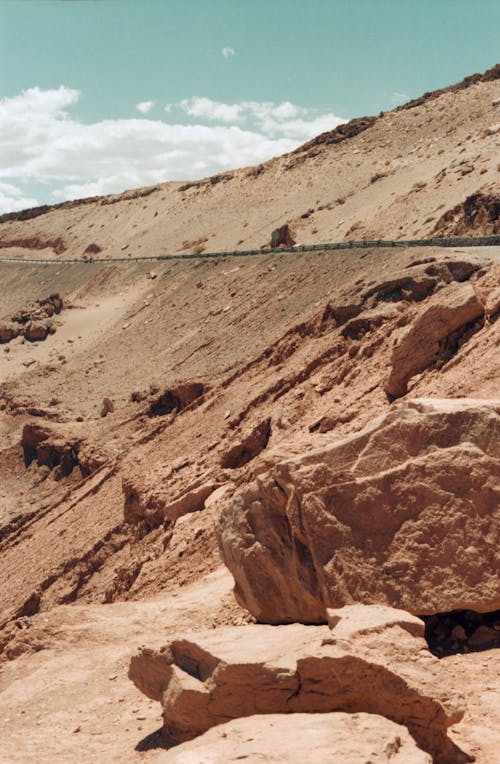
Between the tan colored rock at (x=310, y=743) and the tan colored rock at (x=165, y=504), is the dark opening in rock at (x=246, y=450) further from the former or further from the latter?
the tan colored rock at (x=310, y=743)

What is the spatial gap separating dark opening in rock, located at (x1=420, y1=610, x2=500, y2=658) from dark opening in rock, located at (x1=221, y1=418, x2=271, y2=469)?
9.46 meters

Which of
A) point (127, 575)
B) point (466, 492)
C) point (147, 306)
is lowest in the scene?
point (127, 575)

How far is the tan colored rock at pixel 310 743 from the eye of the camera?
5.56 m

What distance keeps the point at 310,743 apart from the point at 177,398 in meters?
20.4

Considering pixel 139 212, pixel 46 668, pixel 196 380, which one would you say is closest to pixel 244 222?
pixel 139 212

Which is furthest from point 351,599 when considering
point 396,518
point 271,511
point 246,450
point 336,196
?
point 336,196

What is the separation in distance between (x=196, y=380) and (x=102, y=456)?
3.22 metres

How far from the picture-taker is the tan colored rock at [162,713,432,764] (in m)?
5.56

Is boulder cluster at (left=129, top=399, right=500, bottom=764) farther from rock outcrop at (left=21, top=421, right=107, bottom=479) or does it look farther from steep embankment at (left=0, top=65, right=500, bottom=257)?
steep embankment at (left=0, top=65, right=500, bottom=257)

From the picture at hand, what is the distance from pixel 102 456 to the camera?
24.8 m

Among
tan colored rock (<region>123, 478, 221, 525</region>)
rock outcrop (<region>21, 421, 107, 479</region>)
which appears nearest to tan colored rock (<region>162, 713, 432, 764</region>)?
tan colored rock (<region>123, 478, 221, 525</region>)

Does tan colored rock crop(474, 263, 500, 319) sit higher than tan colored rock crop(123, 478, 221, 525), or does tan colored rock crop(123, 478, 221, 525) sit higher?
tan colored rock crop(474, 263, 500, 319)

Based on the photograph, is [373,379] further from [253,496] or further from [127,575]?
[253,496]

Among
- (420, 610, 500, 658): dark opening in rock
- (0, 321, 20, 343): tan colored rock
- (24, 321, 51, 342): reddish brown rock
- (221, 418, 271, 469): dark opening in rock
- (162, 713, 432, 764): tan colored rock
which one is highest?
(0, 321, 20, 343): tan colored rock
